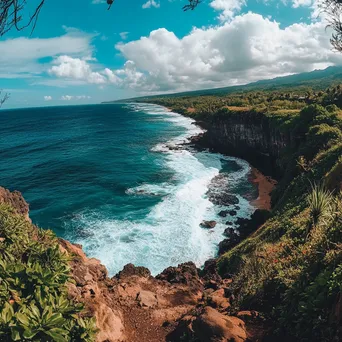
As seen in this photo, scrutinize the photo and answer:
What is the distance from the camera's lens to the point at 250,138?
5578cm

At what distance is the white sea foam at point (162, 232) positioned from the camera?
75.4 feet

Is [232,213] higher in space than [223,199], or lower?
lower

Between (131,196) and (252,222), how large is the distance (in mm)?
15712

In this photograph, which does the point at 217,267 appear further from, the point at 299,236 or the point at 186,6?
the point at 186,6

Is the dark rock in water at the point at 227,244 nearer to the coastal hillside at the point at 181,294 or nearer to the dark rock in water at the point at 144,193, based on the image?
the coastal hillside at the point at 181,294

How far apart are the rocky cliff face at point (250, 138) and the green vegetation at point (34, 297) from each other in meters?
33.6

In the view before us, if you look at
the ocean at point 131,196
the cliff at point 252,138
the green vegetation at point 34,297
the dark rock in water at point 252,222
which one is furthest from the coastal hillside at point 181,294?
the cliff at point 252,138

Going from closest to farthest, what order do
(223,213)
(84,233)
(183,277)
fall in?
(183,277) → (84,233) → (223,213)

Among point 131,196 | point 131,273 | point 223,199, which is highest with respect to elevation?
point 131,273

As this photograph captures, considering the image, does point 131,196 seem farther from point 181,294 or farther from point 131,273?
point 181,294

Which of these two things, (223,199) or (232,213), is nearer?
(232,213)

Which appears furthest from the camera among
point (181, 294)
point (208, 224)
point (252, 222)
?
point (252, 222)

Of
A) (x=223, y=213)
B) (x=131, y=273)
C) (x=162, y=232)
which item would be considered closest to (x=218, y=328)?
(x=131, y=273)

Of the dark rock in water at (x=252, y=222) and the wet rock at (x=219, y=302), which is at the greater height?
the wet rock at (x=219, y=302)
